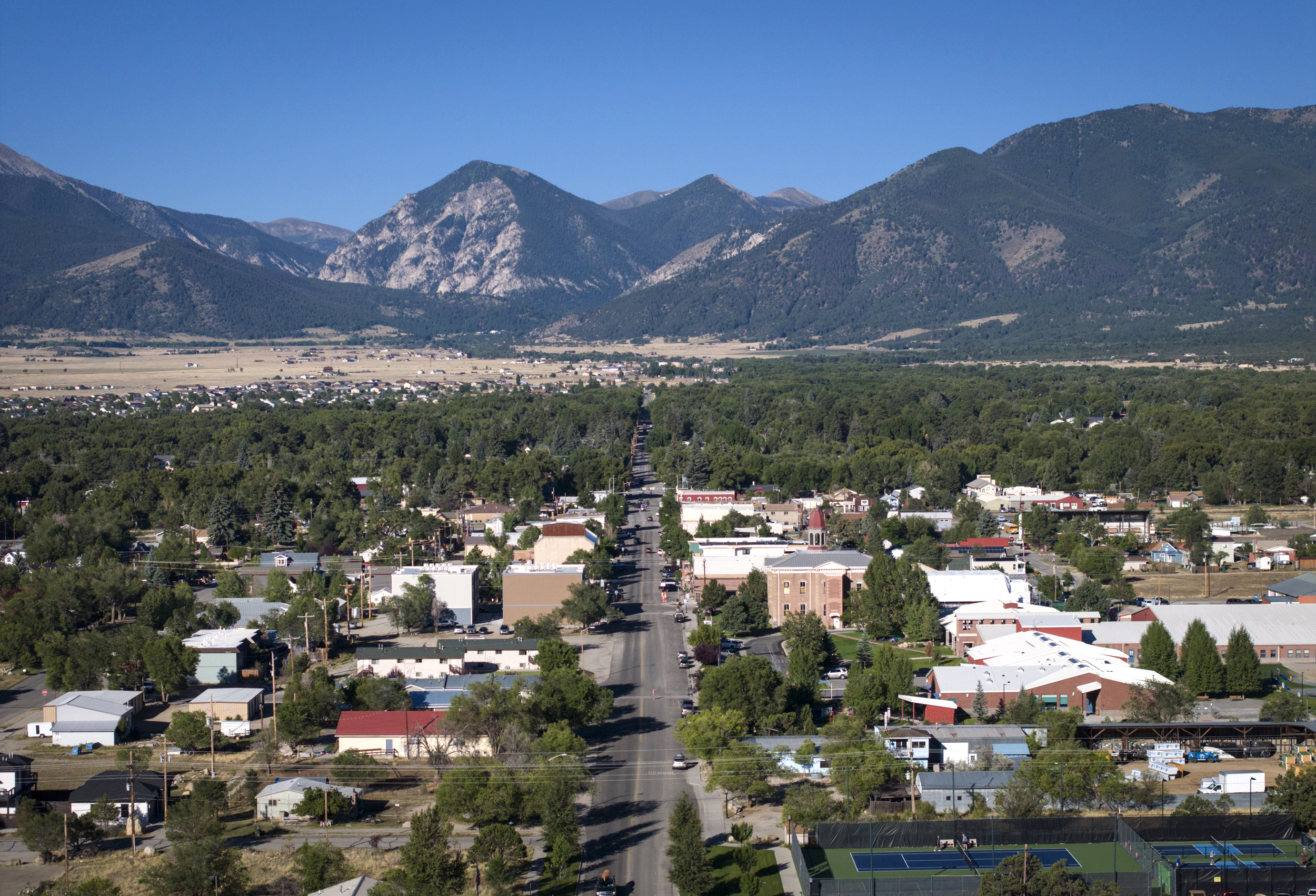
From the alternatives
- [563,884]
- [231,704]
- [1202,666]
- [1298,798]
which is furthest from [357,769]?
[1202,666]

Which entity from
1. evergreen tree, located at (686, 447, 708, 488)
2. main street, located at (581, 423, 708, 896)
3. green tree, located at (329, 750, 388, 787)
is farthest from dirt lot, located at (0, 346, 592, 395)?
green tree, located at (329, 750, 388, 787)

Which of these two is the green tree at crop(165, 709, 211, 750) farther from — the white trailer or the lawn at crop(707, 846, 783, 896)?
the white trailer

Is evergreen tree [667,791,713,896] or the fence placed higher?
evergreen tree [667,791,713,896]

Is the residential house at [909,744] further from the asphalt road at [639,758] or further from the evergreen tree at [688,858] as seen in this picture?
the evergreen tree at [688,858]

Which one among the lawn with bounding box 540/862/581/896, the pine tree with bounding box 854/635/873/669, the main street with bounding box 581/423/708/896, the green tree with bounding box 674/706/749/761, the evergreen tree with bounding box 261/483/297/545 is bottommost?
the lawn with bounding box 540/862/581/896

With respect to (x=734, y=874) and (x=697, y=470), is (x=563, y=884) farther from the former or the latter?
(x=697, y=470)

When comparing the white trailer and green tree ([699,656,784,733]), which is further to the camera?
green tree ([699,656,784,733])
